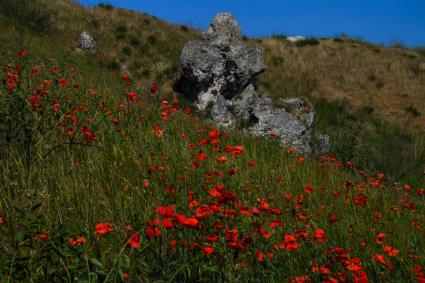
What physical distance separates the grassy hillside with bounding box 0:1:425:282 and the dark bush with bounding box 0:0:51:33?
1269 cm

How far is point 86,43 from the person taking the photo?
773 inches

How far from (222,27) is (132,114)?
39.9ft

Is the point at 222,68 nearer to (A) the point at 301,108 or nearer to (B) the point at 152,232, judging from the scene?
(A) the point at 301,108

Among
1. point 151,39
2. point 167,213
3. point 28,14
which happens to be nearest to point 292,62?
point 151,39

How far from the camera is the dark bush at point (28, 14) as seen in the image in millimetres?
17853

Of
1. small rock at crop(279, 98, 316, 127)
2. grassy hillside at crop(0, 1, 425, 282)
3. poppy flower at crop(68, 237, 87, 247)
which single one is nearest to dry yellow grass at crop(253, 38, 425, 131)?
small rock at crop(279, 98, 316, 127)

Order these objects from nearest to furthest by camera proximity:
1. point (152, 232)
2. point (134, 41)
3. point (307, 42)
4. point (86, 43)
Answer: point (152, 232) < point (86, 43) < point (134, 41) < point (307, 42)

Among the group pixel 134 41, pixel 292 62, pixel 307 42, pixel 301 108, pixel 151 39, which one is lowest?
pixel 301 108

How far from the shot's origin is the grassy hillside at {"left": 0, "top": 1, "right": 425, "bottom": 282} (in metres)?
2.27

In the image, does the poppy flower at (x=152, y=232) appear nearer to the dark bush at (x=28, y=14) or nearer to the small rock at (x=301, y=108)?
the small rock at (x=301, y=108)

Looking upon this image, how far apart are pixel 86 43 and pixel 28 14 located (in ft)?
8.11

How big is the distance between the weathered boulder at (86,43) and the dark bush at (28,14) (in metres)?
1.32

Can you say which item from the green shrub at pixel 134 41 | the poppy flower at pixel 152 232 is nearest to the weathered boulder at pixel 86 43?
the green shrub at pixel 134 41

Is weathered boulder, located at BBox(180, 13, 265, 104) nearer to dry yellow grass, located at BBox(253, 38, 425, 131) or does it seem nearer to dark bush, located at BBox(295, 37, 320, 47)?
dry yellow grass, located at BBox(253, 38, 425, 131)
